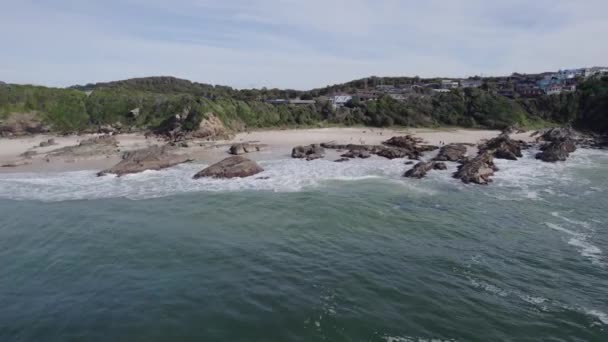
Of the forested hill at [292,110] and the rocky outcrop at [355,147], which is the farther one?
the forested hill at [292,110]

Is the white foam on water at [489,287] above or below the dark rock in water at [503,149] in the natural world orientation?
below

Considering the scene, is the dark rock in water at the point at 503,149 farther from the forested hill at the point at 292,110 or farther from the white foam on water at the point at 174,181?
the forested hill at the point at 292,110

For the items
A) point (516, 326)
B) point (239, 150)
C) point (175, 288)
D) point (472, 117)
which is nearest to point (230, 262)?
point (175, 288)

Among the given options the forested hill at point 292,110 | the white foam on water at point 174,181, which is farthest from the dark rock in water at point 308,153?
the forested hill at point 292,110

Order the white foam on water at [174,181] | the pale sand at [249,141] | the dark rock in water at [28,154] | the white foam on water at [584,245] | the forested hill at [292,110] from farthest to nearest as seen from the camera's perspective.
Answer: the forested hill at [292,110], the dark rock in water at [28,154], the pale sand at [249,141], the white foam on water at [174,181], the white foam on water at [584,245]

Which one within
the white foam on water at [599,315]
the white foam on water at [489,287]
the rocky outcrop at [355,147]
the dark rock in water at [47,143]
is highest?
the dark rock in water at [47,143]

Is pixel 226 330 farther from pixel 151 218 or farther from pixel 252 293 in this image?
pixel 151 218

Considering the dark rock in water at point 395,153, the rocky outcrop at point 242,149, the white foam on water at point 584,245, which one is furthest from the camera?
the rocky outcrop at point 242,149

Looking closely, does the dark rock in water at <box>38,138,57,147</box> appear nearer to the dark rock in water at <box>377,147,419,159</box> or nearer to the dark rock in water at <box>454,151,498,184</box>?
the dark rock in water at <box>377,147,419,159</box>
